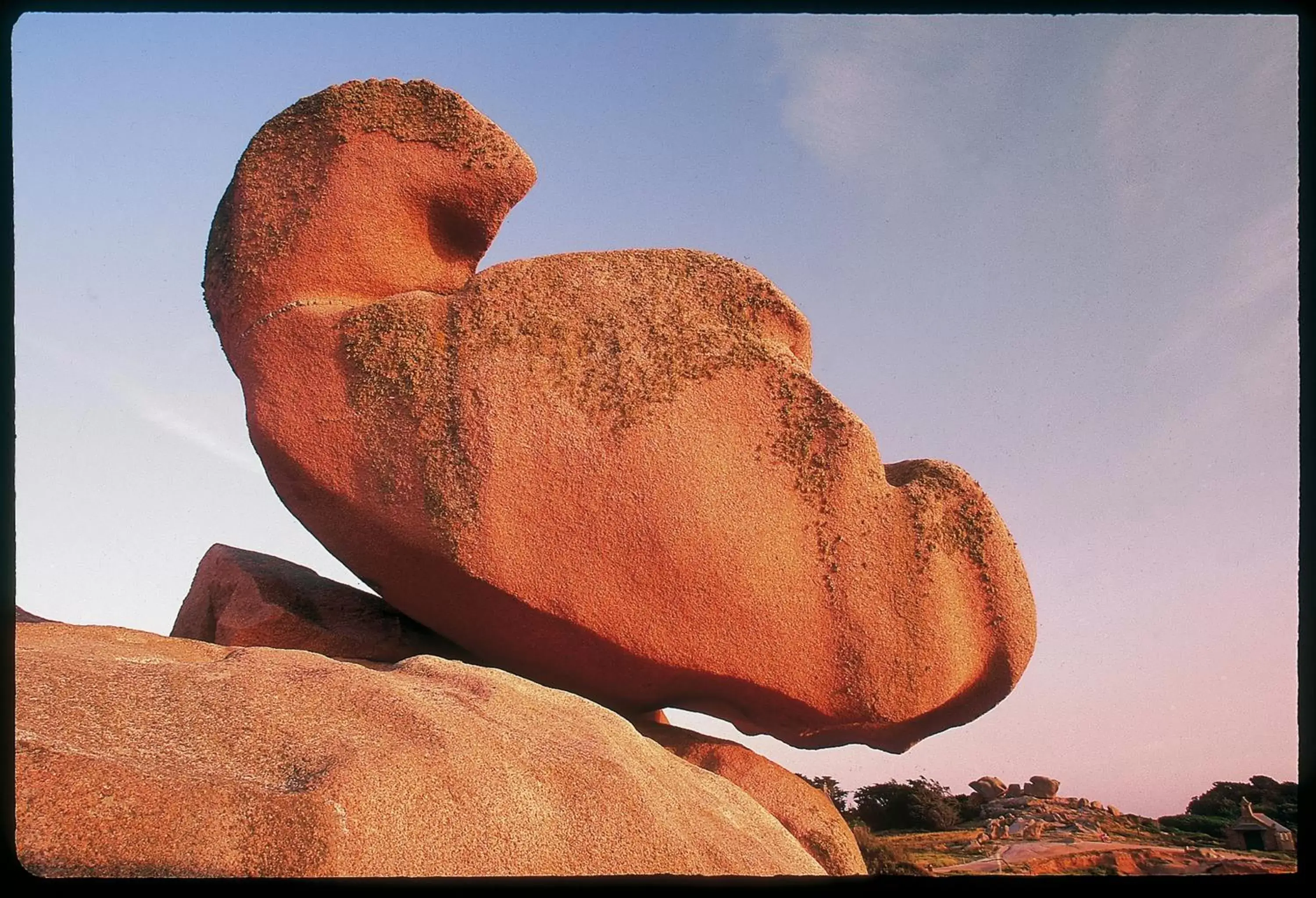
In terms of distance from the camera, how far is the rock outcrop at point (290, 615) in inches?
318

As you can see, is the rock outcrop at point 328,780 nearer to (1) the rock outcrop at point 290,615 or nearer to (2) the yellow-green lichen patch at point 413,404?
(2) the yellow-green lichen patch at point 413,404

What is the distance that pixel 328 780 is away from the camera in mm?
3748

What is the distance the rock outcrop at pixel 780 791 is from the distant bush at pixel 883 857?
300 mm

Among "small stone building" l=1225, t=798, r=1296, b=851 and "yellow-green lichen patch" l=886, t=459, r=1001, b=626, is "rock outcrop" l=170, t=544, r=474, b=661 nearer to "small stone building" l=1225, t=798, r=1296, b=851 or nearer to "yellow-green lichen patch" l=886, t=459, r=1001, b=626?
"yellow-green lichen patch" l=886, t=459, r=1001, b=626

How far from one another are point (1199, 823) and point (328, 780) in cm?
1072

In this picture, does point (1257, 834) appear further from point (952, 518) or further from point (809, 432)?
point (809, 432)

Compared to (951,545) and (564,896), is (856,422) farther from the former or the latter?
(564,896)

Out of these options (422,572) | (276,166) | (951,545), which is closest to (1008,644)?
(951,545)

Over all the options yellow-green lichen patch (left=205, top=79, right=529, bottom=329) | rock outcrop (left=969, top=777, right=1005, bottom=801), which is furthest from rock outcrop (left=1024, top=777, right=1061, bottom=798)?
yellow-green lichen patch (left=205, top=79, right=529, bottom=329)

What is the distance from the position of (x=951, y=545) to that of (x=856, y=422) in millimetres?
1197

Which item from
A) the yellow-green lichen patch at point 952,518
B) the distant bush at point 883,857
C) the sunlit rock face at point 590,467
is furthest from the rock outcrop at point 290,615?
the distant bush at point 883,857

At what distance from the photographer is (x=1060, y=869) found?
8.55 m

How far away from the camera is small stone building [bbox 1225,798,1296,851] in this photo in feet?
33.2

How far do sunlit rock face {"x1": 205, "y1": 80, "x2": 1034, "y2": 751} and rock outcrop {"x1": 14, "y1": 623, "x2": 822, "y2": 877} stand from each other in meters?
1.88
